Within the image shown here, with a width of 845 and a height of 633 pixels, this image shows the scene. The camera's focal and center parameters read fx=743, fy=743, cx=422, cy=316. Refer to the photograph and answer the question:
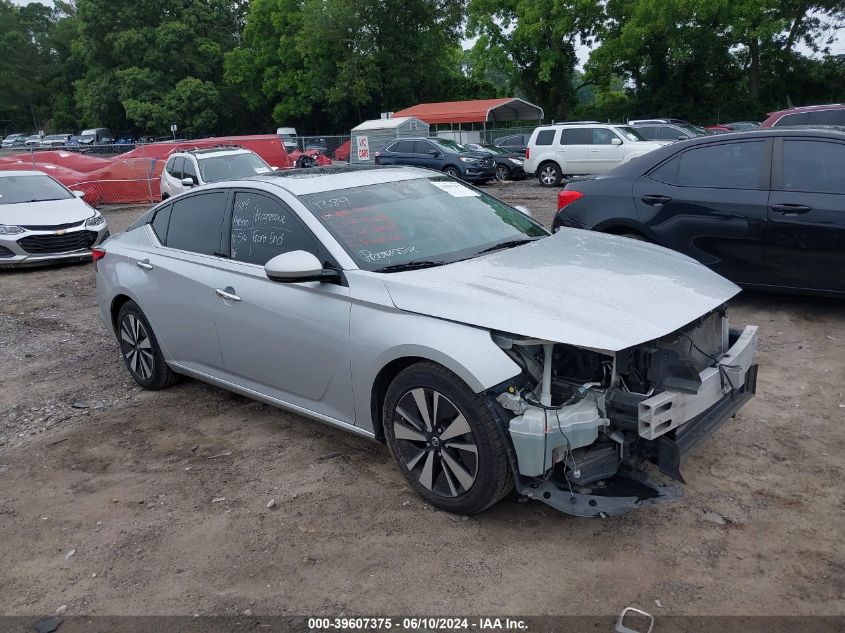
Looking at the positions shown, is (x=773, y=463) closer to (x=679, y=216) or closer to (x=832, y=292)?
(x=832, y=292)

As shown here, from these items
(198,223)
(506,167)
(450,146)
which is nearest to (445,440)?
(198,223)

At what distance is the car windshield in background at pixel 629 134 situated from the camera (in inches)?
787

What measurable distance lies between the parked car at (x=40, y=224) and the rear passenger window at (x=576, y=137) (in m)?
12.9

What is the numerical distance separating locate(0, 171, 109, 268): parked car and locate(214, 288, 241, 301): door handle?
759 cm

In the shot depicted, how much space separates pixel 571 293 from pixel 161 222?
3376mm

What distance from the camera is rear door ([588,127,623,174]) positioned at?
1969 cm

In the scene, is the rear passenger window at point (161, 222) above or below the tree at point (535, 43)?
below

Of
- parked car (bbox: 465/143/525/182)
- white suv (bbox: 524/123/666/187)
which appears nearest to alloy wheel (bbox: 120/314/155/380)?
white suv (bbox: 524/123/666/187)

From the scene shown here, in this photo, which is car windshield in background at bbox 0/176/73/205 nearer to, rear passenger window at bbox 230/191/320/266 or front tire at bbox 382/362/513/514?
rear passenger window at bbox 230/191/320/266

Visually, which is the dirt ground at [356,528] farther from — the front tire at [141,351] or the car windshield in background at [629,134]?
the car windshield in background at [629,134]

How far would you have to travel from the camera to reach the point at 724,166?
6391 millimetres

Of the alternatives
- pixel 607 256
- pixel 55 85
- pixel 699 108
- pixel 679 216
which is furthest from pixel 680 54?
pixel 55 85

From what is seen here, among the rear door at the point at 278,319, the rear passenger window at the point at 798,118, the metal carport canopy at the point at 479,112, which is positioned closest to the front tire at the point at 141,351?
the rear door at the point at 278,319

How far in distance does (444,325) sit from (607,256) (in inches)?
47.9
